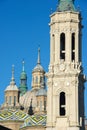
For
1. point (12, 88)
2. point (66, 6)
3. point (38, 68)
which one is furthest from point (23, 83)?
Answer: point (66, 6)

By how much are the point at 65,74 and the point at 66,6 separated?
26.7 ft

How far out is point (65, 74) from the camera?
60938mm

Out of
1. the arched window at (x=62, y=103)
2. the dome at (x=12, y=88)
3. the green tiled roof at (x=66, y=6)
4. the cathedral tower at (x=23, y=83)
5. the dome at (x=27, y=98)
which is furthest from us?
the cathedral tower at (x=23, y=83)

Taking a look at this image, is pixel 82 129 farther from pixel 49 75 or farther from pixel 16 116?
pixel 16 116

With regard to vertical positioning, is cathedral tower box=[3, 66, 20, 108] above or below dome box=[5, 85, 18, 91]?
below

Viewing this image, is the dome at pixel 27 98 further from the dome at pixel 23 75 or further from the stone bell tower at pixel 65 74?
the stone bell tower at pixel 65 74

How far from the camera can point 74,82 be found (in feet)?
198

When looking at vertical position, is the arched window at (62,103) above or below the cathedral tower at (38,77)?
below

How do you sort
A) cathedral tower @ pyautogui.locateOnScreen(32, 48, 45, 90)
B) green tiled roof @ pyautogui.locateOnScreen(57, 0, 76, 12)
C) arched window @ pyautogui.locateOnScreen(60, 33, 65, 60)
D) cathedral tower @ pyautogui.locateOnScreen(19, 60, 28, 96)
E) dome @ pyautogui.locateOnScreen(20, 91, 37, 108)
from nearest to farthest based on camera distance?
arched window @ pyautogui.locateOnScreen(60, 33, 65, 60)
green tiled roof @ pyautogui.locateOnScreen(57, 0, 76, 12)
dome @ pyautogui.locateOnScreen(20, 91, 37, 108)
cathedral tower @ pyautogui.locateOnScreen(32, 48, 45, 90)
cathedral tower @ pyautogui.locateOnScreen(19, 60, 28, 96)

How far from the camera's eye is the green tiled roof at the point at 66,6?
6384 centimetres

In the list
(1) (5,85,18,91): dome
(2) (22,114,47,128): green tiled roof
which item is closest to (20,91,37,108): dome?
(1) (5,85,18,91): dome

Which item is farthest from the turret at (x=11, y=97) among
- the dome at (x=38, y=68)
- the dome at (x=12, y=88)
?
the dome at (x=38, y=68)

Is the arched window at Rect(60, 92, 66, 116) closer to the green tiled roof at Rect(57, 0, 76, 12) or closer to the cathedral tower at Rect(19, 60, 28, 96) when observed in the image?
the green tiled roof at Rect(57, 0, 76, 12)

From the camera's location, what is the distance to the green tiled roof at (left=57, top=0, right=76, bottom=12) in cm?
6384
